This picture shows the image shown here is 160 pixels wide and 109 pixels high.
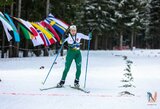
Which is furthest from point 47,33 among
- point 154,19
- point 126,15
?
point 154,19

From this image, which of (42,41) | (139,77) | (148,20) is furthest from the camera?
(148,20)

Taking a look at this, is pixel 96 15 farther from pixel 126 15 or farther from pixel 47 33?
pixel 47 33

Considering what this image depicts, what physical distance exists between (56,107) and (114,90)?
3.27 metres

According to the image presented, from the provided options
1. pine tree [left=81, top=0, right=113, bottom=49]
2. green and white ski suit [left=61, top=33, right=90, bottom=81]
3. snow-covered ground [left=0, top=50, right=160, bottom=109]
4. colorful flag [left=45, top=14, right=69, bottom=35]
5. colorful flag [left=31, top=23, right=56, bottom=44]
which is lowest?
snow-covered ground [left=0, top=50, right=160, bottom=109]

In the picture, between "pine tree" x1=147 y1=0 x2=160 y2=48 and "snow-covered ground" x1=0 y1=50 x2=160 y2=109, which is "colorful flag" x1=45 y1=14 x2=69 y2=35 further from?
"pine tree" x1=147 y1=0 x2=160 y2=48

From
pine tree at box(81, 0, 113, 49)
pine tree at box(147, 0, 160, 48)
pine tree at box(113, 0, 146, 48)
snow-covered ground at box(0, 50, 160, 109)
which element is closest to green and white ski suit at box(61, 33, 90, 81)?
snow-covered ground at box(0, 50, 160, 109)

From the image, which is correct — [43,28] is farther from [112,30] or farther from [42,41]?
[112,30]

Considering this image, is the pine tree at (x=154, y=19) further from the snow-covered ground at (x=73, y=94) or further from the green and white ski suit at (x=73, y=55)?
the green and white ski suit at (x=73, y=55)

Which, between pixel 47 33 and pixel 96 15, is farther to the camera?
pixel 96 15

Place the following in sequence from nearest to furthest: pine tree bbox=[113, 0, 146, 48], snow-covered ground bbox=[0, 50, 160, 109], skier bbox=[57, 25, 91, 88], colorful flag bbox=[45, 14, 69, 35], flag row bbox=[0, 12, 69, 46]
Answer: snow-covered ground bbox=[0, 50, 160, 109], skier bbox=[57, 25, 91, 88], flag row bbox=[0, 12, 69, 46], colorful flag bbox=[45, 14, 69, 35], pine tree bbox=[113, 0, 146, 48]

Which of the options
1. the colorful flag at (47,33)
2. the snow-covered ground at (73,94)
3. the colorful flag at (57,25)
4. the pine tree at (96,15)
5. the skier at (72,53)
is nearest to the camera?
the snow-covered ground at (73,94)

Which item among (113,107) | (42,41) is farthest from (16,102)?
(42,41)

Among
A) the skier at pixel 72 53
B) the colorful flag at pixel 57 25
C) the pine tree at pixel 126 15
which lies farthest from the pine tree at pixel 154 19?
the skier at pixel 72 53

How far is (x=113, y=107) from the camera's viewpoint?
941cm
